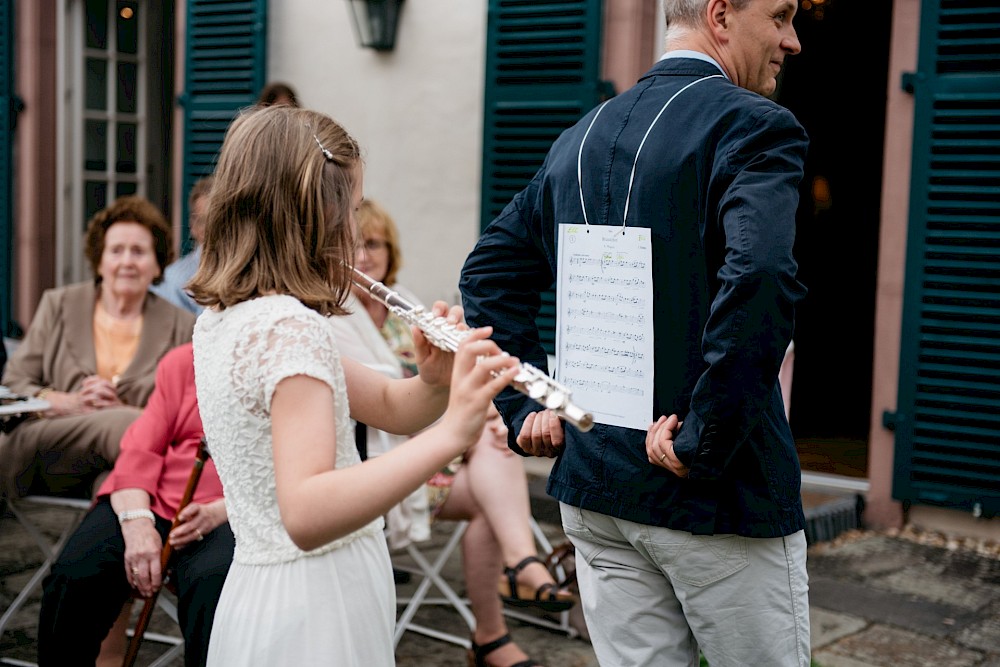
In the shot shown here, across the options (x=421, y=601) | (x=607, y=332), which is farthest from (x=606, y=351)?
(x=421, y=601)

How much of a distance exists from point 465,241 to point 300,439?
4.42 m

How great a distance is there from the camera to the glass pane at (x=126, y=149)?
780cm

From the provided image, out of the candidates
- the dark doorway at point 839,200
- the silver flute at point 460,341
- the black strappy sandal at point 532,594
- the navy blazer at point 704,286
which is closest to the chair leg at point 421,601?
the black strappy sandal at point 532,594

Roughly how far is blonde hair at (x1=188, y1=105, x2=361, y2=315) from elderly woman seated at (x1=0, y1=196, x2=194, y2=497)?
197cm

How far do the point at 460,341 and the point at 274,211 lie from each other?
379mm

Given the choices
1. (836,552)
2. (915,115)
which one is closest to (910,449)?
(836,552)

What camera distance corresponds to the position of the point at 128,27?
305 inches

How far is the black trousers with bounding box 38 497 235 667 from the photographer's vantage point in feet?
9.45

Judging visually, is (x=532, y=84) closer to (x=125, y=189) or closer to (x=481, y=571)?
(x=481, y=571)

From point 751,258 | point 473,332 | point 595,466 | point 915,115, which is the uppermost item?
point 915,115

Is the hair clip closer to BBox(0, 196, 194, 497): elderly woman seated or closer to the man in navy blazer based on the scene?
the man in navy blazer

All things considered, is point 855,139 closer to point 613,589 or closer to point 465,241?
point 465,241

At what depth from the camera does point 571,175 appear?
2.01 m

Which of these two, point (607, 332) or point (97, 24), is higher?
point (97, 24)
